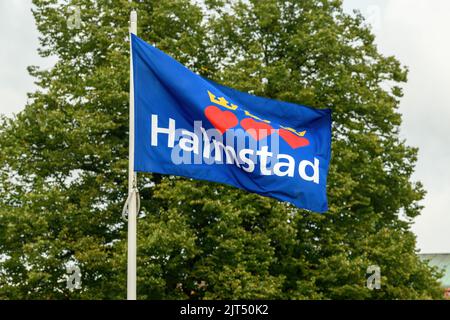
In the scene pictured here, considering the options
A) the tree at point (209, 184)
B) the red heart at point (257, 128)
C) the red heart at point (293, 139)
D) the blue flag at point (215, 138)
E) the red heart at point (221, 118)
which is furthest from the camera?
the tree at point (209, 184)

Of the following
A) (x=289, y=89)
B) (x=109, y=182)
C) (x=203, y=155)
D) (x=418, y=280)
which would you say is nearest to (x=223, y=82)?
(x=289, y=89)

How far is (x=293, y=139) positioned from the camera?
51.2 ft

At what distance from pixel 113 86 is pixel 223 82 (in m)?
3.86

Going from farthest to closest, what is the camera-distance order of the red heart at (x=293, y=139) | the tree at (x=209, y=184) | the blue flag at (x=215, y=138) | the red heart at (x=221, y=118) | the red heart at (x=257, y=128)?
1. the tree at (x=209, y=184)
2. the red heart at (x=293, y=139)
3. the red heart at (x=257, y=128)
4. the red heart at (x=221, y=118)
5. the blue flag at (x=215, y=138)

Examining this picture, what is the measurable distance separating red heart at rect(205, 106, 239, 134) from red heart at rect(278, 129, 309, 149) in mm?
768

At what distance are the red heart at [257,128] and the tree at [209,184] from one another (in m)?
16.1

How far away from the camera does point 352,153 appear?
35.3 meters

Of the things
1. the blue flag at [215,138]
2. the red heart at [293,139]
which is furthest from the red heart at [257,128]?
the red heart at [293,139]

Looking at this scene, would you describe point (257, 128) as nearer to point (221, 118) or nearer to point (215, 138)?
point (221, 118)

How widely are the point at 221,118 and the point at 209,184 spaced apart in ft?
59.7

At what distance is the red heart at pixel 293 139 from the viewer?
50.9 ft

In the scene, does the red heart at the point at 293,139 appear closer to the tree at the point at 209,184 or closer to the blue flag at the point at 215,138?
the blue flag at the point at 215,138

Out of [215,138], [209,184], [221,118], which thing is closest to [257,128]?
[221,118]
